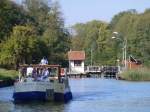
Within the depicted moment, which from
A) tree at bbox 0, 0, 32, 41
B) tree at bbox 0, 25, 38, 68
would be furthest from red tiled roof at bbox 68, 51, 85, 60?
tree at bbox 0, 25, 38, 68

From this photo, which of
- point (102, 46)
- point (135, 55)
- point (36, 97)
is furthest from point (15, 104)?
point (102, 46)

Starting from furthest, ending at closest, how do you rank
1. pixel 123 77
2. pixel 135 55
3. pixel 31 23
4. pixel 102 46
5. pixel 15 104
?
1. pixel 102 46
2. pixel 135 55
3. pixel 31 23
4. pixel 123 77
5. pixel 15 104

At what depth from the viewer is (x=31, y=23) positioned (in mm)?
128125

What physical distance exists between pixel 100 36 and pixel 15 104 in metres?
135

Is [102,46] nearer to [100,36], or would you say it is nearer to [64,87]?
[100,36]

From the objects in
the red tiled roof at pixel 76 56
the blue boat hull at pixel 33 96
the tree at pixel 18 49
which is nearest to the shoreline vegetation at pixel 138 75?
the tree at pixel 18 49

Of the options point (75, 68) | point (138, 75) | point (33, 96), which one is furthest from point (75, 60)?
point (33, 96)

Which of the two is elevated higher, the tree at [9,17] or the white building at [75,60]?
the tree at [9,17]

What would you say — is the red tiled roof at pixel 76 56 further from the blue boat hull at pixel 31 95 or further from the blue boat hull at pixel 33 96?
the blue boat hull at pixel 31 95

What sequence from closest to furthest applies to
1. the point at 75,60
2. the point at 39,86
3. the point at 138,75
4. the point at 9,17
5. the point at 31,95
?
the point at 39,86
the point at 31,95
the point at 138,75
the point at 9,17
the point at 75,60

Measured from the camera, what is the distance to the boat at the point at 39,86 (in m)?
41.9

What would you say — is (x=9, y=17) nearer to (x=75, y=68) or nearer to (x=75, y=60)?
(x=75, y=68)

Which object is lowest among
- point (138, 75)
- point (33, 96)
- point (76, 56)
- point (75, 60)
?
point (33, 96)

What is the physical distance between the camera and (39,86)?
41719mm
